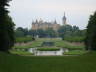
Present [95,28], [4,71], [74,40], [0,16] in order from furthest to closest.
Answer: [74,40], [95,28], [0,16], [4,71]

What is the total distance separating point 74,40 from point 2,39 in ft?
128

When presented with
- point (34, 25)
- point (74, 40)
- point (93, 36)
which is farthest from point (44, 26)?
point (93, 36)

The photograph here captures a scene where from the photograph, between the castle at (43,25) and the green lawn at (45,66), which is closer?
the green lawn at (45,66)

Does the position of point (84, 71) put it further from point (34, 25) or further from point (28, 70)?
point (34, 25)

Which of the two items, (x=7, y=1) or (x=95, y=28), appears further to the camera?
(x=95, y=28)

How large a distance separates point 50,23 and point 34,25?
8249 millimetres

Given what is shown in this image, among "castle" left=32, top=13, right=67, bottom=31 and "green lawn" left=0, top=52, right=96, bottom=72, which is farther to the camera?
"castle" left=32, top=13, right=67, bottom=31

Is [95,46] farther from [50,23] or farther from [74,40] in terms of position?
[50,23]

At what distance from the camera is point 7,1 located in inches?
945

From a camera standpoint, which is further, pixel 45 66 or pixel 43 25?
pixel 43 25

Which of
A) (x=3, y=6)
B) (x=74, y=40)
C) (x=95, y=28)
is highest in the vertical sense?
(x=3, y=6)

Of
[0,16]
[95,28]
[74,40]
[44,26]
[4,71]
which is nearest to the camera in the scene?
[4,71]

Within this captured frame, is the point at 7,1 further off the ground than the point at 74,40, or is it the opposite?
the point at 7,1

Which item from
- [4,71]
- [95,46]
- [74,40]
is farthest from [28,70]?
[74,40]
